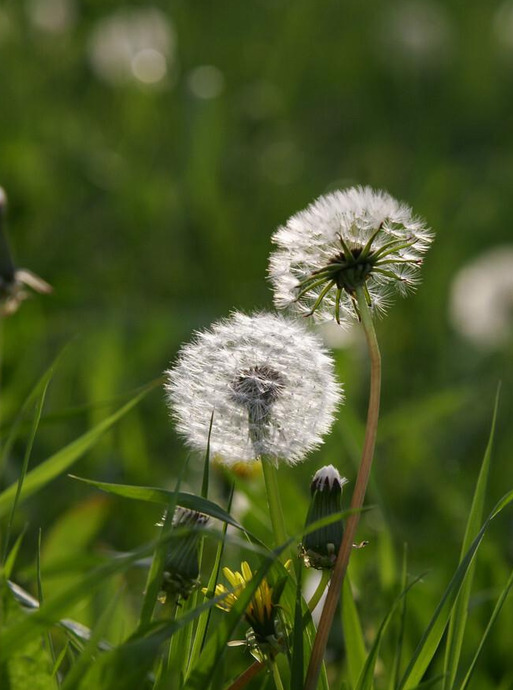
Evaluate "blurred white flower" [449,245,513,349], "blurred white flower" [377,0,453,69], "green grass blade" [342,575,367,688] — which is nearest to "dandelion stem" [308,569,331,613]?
"green grass blade" [342,575,367,688]

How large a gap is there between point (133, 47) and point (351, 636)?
4.86m

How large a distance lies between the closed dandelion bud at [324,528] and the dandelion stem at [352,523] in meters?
0.04

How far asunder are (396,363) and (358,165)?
1725mm

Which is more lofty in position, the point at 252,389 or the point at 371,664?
the point at 252,389

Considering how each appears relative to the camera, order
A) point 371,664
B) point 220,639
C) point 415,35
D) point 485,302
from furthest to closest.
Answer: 1. point 415,35
2. point 485,302
3. point 371,664
4. point 220,639

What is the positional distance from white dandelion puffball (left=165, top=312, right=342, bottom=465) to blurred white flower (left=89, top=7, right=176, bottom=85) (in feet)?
14.2

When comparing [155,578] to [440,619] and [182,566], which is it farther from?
[440,619]

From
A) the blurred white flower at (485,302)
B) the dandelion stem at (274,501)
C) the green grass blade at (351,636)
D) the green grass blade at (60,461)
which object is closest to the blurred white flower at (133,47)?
the blurred white flower at (485,302)

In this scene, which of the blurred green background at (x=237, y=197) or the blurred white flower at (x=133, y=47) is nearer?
the blurred green background at (x=237, y=197)

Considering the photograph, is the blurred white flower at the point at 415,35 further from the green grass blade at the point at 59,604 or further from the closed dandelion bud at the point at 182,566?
the green grass blade at the point at 59,604

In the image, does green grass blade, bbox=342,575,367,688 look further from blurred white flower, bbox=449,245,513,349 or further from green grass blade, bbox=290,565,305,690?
blurred white flower, bbox=449,245,513,349

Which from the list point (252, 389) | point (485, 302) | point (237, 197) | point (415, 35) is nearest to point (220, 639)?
point (252, 389)

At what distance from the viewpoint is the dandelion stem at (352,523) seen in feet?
3.47

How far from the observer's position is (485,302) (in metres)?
3.70
